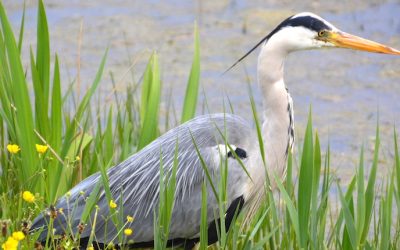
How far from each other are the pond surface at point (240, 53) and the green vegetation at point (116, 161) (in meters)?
1.93

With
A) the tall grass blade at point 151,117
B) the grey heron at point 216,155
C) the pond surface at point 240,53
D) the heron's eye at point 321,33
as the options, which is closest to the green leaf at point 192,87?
the tall grass blade at point 151,117

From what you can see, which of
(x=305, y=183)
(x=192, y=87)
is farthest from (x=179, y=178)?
(x=305, y=183)

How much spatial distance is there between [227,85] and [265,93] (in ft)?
9.26

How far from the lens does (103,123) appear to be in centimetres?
586

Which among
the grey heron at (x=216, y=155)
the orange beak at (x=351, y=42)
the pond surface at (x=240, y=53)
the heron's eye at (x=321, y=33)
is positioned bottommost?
the pond surface at (x=240, y=53)

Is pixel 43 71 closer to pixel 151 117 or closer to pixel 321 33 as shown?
pixel 151 117

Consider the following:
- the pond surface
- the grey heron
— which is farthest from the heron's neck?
the pond surface

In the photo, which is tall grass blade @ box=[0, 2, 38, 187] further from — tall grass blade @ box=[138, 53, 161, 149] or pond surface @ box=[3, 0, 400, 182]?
pond surface @ box=[3, 0, 400, 182]

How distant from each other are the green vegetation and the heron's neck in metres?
0.11

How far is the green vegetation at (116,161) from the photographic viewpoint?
280cm

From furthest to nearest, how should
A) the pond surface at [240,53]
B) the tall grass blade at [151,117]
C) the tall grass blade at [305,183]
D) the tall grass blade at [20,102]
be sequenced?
the pond surface at [240,53]
the tall grass blade at [151,117]
the tall grass blade at [20,102]
the tall grass blade at [305,183]

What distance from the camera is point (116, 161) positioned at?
451 cm

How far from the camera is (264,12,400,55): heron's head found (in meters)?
3.66

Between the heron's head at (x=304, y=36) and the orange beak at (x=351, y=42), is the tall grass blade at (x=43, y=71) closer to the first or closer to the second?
the heron's head at (x=304, y=36)
